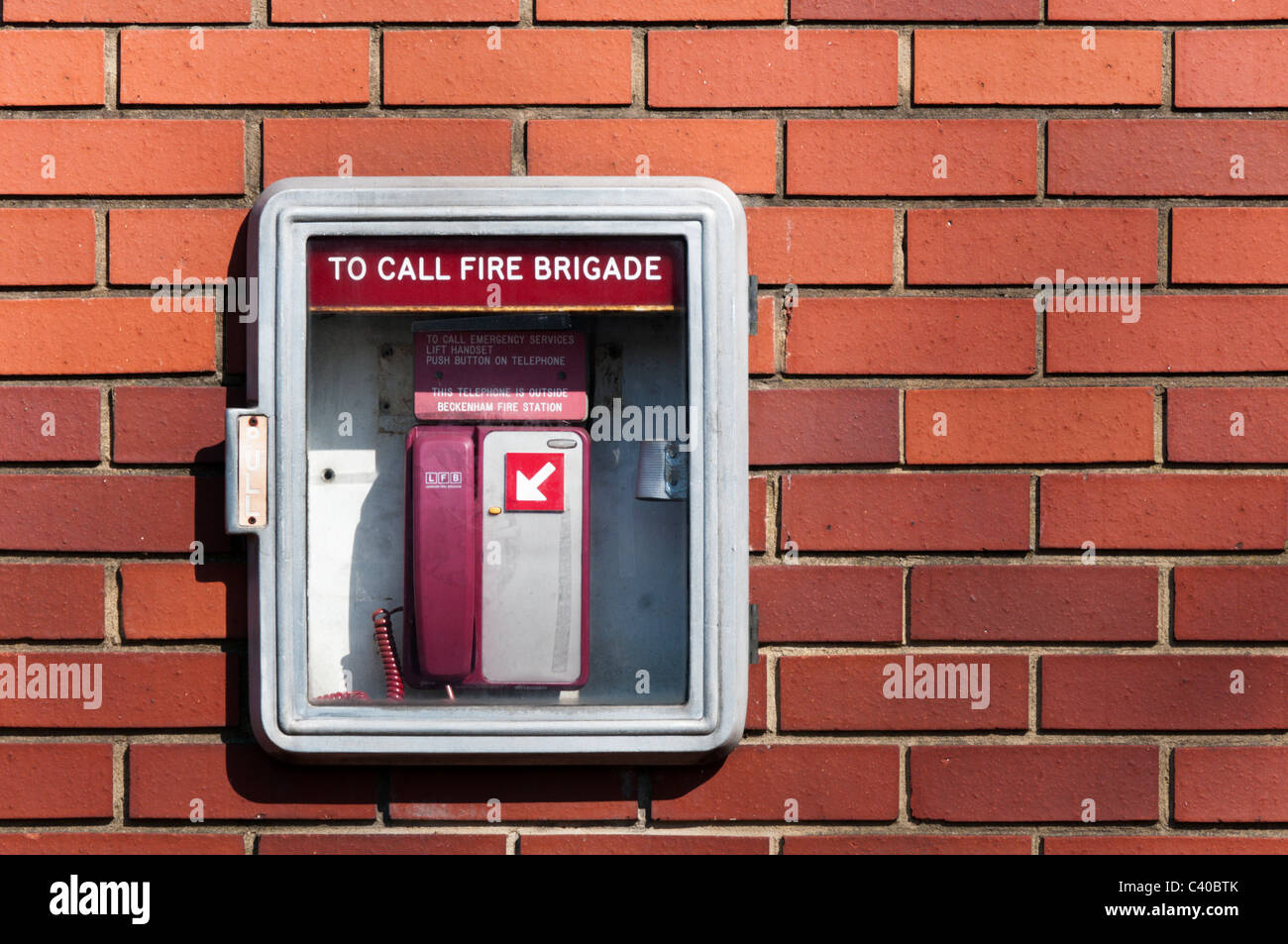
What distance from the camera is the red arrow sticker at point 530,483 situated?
54.1 inches

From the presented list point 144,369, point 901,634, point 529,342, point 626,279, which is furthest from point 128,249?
point 901,634

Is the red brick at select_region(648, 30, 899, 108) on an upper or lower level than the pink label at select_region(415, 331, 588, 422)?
upper

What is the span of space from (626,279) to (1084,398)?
0.67 meters

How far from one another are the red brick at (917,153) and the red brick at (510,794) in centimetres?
89

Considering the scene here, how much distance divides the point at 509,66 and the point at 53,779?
1.20 m

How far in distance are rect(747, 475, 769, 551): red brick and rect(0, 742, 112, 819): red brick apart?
3.16 ft

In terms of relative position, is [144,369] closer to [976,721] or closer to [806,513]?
[806,513]

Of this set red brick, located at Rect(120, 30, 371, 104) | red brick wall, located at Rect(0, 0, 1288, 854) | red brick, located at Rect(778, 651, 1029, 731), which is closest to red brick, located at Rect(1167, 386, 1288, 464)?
red brick wall, located at Rect(0, 0, 1288, 854)

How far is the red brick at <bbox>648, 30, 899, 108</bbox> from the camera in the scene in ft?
4.54

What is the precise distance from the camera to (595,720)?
4.40ft

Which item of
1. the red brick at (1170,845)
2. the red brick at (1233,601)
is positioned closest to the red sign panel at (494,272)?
the red brick at (1233,601)

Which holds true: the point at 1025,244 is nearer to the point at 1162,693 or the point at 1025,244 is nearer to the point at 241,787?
the point at 1162,693

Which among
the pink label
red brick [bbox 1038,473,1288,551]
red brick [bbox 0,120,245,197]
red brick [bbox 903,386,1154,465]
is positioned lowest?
red brick [bbox 1038,473,1288,551]

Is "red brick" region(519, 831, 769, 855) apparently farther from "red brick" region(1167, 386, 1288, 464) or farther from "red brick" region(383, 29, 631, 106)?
"red brick" region(383, 29, 631, 106)
